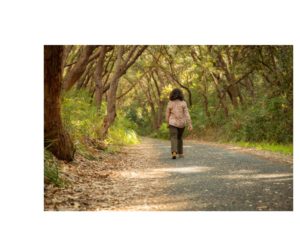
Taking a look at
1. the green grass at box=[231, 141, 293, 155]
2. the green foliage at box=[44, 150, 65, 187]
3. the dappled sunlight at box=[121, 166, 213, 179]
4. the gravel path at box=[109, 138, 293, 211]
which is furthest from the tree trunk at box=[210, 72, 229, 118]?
the green foliage at box=[44, 150, 65, 187]

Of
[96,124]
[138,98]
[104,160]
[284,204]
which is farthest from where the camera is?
[138,98]

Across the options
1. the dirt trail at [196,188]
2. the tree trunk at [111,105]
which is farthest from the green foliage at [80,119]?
the dirt trail at [196,188]

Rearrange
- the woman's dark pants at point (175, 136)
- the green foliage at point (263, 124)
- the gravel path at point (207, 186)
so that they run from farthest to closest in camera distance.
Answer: the green foliage at point (263, 124)
the woman's dark pants at point (175, 136)
the gravel path at point (207, 186)

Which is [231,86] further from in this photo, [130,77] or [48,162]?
[48,162]

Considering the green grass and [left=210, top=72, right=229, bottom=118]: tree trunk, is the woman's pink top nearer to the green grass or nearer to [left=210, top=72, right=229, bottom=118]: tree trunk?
the green grass

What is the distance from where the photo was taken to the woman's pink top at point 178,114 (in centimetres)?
1048

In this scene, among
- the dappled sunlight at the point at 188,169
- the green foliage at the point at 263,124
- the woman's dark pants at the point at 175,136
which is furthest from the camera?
the green foliage at the point at 263,124

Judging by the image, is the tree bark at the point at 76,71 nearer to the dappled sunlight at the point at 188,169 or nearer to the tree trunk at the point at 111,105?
the tree trunk at the point at 111,105

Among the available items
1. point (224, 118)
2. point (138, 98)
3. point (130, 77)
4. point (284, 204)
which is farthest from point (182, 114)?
point (138, 98)

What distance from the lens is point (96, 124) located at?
12.6 m

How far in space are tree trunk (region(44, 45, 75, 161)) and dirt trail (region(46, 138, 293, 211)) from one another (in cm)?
103

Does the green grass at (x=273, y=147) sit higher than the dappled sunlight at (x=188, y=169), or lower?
higher

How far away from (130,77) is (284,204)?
29321 mm

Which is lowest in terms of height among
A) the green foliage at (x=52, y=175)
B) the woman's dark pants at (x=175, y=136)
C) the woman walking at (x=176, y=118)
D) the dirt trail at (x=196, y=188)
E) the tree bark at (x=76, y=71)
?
the dirt trail at (x=196, y=188)
